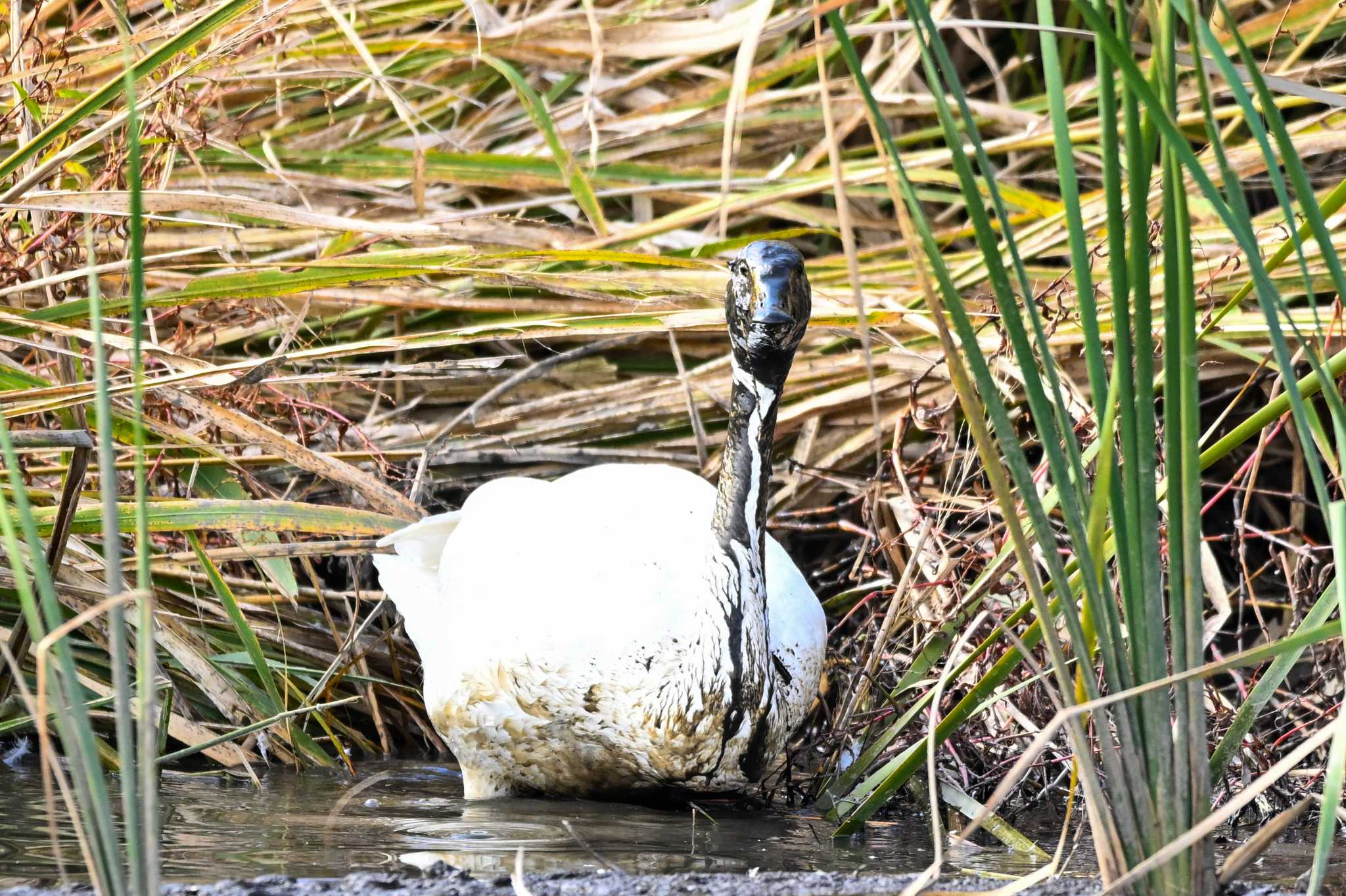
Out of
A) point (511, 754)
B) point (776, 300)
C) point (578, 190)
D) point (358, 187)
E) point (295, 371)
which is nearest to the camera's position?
point (776, 300)

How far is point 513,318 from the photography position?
3924 mm

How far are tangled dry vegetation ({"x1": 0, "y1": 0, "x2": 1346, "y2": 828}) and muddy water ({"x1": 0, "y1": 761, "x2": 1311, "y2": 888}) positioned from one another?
0.63 feet

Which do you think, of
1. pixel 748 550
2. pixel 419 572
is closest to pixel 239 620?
pixel 419 572

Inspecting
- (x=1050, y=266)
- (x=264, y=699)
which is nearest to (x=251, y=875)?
(x=264, y=699)

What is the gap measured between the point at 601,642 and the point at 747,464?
0.44 m

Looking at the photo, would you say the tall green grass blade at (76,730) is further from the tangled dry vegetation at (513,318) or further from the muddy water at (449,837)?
the tangled dry vegetation at (513,318)

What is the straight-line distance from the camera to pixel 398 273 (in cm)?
309

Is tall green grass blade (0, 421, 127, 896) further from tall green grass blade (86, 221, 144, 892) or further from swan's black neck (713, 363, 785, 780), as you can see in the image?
swan's black neck (713, 363, 785, 780)

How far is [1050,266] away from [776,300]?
6.83ft

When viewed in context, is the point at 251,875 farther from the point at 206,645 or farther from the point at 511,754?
the point at 206,645

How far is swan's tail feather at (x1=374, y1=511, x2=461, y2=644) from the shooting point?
329 centimetres

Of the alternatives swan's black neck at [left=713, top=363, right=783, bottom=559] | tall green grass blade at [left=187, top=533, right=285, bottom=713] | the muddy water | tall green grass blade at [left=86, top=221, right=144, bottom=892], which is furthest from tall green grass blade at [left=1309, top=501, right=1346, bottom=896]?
tall green grass blade at [left=187, top=533, right=285, bottom=713]

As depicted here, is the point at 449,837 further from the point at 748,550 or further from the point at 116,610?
the point at 116,610

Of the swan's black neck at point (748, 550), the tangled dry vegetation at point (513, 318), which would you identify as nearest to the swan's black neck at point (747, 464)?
the swan's black neck at point (748, 550)
